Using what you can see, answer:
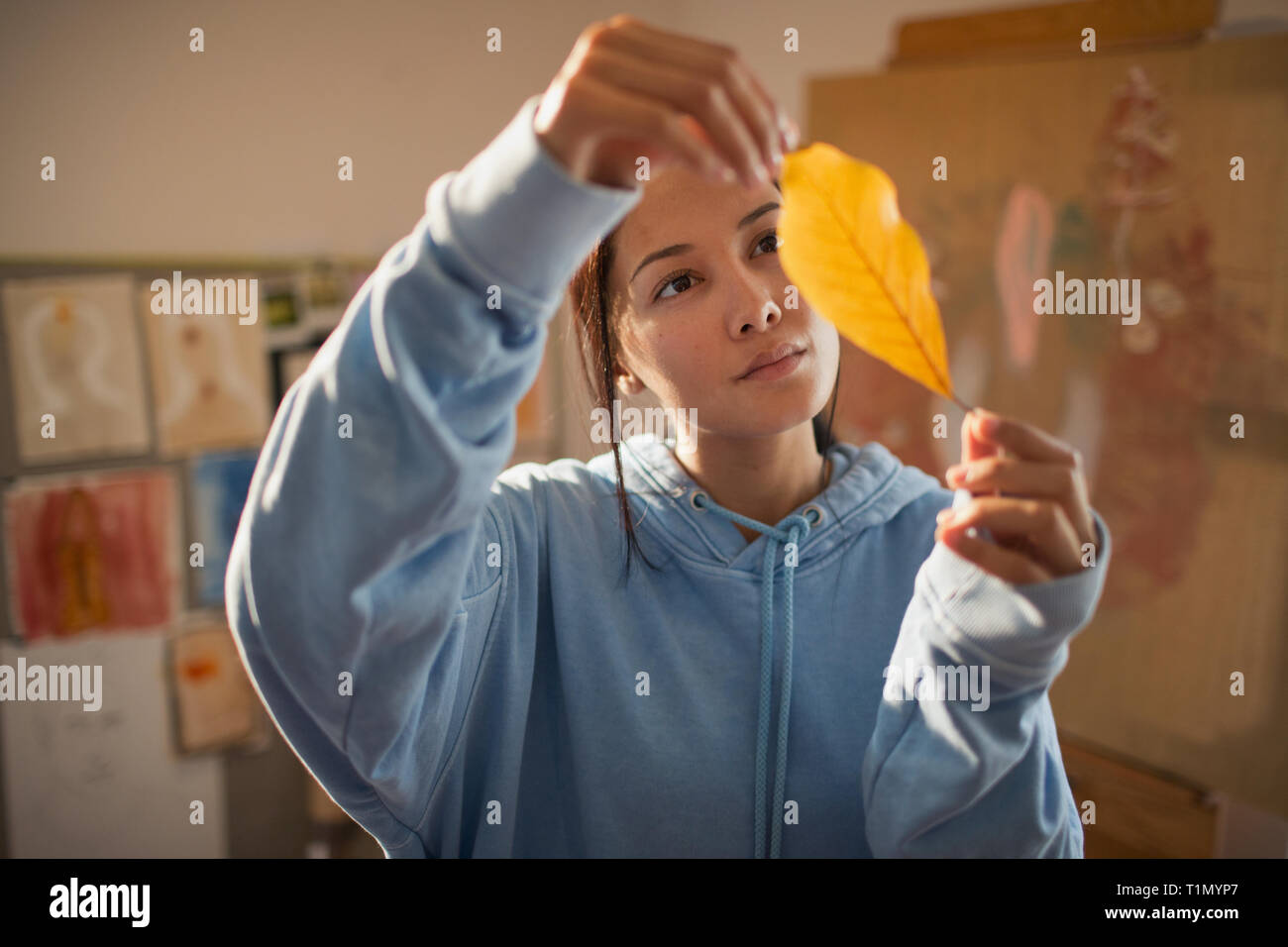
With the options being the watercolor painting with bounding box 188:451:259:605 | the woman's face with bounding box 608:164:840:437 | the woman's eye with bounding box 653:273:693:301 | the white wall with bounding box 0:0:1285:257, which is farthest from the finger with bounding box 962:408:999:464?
the watercolor painting with bounding box 188:451:259:605

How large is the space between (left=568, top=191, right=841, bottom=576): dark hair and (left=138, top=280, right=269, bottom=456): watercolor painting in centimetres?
113

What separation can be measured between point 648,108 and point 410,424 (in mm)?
204

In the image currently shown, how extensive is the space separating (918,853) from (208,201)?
1675mm

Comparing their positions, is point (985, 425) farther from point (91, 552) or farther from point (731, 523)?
point (91, 552)

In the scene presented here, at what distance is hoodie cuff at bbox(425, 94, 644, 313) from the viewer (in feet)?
1.64

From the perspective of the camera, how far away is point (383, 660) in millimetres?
598

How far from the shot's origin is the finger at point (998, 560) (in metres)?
0.57

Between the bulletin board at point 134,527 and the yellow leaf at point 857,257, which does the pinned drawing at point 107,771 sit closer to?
the bulletin board at point 134,527

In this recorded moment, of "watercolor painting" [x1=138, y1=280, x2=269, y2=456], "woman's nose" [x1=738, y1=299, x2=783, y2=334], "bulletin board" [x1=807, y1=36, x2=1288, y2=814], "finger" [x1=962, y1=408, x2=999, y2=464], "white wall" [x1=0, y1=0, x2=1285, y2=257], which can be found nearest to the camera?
"finger" [x1=962, y1=408, x2=999, y2=464]

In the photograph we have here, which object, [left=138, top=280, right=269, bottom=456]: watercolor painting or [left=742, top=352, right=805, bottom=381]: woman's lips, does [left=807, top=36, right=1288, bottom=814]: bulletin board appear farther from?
[left=138, top=280, right=269, bottom=456]: watercolor painting

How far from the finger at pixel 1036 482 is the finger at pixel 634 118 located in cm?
24

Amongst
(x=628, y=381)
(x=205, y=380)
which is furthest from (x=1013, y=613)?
(x=205, y=380)
